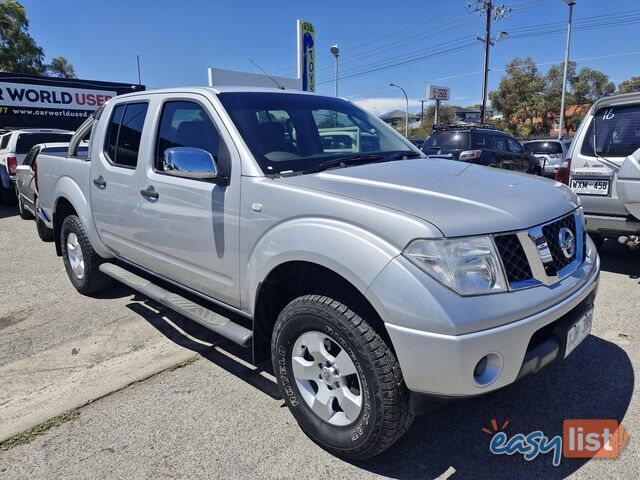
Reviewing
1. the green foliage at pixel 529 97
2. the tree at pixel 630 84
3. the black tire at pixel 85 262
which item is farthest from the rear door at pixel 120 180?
the tree at pixel 630 84

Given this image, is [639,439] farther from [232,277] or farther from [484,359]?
[232,277]

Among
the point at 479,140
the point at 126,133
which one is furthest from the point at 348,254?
the point at 479,140

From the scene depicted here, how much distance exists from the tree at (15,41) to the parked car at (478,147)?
98.0 feet

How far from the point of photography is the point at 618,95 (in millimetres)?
5172

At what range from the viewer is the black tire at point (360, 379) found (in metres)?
2.11

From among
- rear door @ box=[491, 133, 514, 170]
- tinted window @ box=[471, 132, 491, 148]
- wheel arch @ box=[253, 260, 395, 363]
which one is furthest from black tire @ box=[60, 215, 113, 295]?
rear door @ box=[491, 133, 514, 170]

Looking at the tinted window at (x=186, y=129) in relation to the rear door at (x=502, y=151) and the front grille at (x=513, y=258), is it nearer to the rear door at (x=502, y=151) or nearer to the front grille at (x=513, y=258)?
the front grille at (x=513, y=258)

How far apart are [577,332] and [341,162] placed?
1612 mm

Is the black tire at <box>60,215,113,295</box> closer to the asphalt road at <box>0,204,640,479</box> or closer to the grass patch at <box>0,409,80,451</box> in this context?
the asphalt road at <box>0,204,640,479</box>

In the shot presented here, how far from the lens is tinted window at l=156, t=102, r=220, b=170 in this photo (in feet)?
10.3

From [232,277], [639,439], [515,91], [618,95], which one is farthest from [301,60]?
[515,91]

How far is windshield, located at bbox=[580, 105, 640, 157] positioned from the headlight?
4.01 metres

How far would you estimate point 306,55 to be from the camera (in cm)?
1341

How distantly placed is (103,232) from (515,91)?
52.0 m
